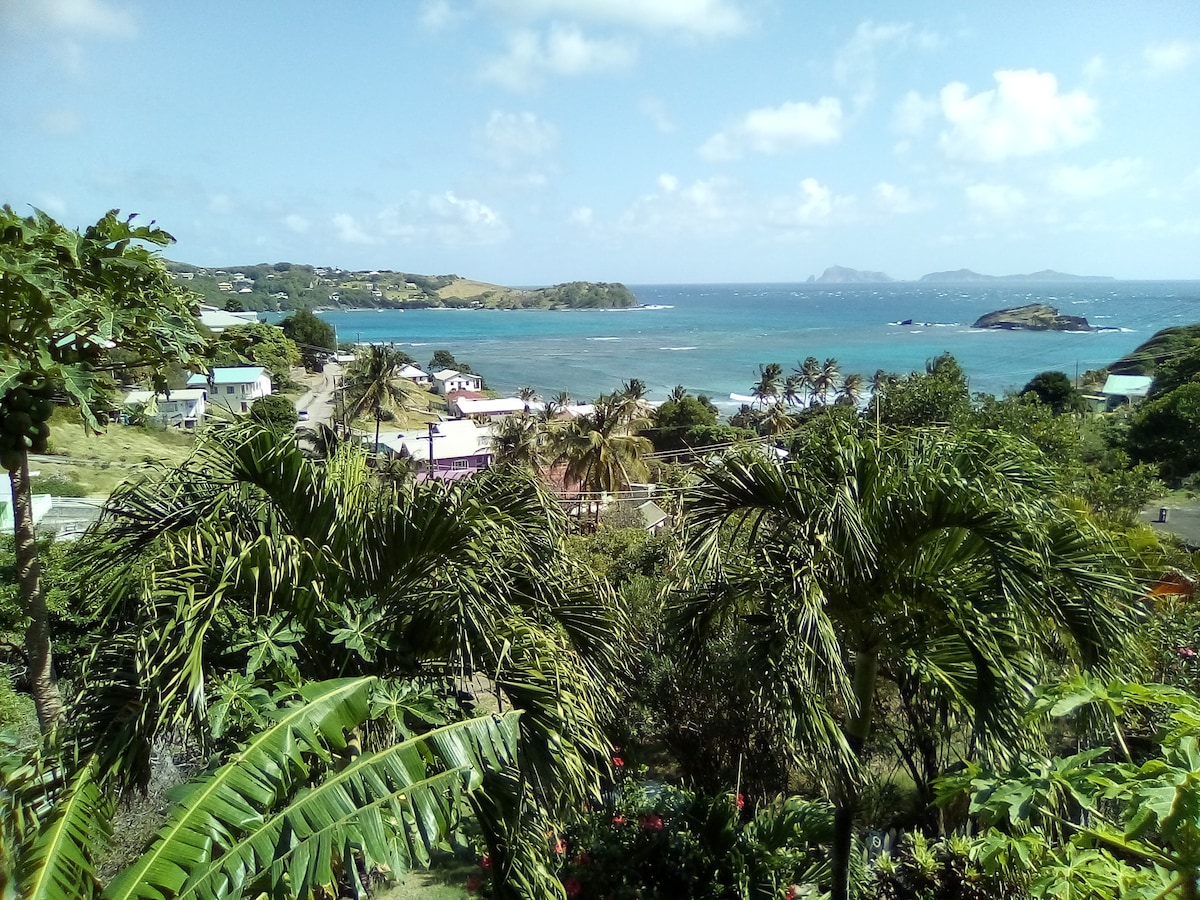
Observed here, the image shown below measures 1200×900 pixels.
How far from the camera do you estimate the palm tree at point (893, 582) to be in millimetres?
4004

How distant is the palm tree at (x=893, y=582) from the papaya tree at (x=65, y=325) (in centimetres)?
306

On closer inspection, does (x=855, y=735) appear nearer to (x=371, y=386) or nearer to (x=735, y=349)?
(x=371, y=386)

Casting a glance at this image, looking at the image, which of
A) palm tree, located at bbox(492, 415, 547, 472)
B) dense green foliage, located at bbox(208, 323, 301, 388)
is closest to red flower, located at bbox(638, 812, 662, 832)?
dense green foliage, located at bbox(208, 323, 301, 388)

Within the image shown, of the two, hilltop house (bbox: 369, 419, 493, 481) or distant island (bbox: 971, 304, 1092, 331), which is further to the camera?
distant island (bbox: 971, 304, 1092, 331)

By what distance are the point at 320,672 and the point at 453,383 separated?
3099 inches

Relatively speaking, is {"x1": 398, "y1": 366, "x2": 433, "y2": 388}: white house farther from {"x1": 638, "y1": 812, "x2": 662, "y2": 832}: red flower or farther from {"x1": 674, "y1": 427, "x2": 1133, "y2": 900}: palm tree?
{"x1": 674, "y1": 427, "x2": 1133, "y2": 900}: palm tree

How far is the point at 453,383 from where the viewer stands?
3184 inches

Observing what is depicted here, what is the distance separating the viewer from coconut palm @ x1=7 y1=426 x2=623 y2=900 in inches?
104

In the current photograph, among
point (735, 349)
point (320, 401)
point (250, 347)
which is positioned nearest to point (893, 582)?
point (250, 347)

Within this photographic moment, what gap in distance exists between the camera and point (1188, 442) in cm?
2580

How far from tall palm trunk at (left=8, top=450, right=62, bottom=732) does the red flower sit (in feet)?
14.6

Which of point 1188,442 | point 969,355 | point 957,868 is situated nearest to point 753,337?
point 969,355

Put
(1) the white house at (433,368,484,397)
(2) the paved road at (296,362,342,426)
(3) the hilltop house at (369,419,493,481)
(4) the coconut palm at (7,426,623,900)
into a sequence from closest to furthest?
(4) the coconut palm at (7,426,623,900)
(3) the hilltop house at (369,419,493,481)
(2) the paved road at (296,362,342,426)
(1) the white house at (433,368,484,397)

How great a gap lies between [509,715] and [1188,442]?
3038cm
